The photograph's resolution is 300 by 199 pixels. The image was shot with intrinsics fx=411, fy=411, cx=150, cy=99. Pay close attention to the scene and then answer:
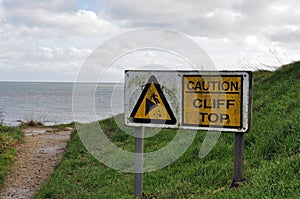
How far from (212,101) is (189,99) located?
0.25 metres

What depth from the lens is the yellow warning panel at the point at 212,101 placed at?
3900 millimetres

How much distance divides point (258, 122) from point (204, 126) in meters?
2.76

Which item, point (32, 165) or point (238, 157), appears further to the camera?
point (32, 165)

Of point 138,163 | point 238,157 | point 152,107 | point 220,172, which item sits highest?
A: point 152,107

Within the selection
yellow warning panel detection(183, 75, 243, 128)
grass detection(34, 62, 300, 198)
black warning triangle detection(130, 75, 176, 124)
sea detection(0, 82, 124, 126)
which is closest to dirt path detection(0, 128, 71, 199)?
grass detection(34, 62, 300, 198)

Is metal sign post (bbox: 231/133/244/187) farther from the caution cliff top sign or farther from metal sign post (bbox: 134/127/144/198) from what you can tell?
metal sign post (bbox: 134/127/144/198)

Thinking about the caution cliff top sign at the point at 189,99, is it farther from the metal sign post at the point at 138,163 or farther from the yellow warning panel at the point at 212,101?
the metal sign post at the point at 138,163

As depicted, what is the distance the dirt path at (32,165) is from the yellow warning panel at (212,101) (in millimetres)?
3446

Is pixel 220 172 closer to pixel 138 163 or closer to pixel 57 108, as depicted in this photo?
pixel 138 163

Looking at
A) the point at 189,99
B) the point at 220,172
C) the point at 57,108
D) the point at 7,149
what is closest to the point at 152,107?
the point at 189,99

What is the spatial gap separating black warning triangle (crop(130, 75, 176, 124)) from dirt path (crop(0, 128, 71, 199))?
299 cm

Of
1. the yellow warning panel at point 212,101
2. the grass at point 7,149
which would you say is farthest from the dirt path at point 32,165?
the yellow warning panel at point 212,101

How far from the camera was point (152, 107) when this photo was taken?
423 centimetres

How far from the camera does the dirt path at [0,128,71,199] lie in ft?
21.8
